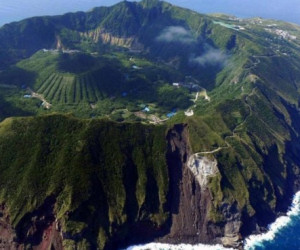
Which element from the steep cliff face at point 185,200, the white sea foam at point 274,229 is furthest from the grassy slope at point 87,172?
the white sea foam at point 274,229

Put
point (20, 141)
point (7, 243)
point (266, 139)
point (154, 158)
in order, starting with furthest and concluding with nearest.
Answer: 1. point (266, 139)
2. point (154, 158)
3. point (20, 141)
4. point (7, 243)

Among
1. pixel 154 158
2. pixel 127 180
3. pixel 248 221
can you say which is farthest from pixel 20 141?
pixel 248 221

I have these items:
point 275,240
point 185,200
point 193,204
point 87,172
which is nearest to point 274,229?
point 275,240

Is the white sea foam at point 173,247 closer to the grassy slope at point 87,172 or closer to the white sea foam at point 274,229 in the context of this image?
the grassy slope at point 87,172

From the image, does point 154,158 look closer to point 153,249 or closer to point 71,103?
point 153,249

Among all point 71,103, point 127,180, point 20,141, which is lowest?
point 71,103

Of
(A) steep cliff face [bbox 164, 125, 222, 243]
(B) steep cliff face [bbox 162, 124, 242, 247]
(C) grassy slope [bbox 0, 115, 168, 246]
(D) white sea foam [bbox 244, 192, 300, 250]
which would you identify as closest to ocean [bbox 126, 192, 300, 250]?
(D) white sea foam [bbox 244, 192, 300, 250]

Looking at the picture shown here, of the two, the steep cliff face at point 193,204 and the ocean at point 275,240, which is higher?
the steep cliff face at point 193,204

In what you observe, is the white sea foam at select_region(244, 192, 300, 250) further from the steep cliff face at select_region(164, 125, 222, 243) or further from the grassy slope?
the grassy slope

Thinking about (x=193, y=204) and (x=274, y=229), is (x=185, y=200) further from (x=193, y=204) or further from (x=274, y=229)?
(x=274, y=229)
